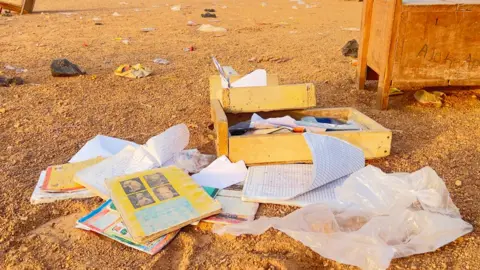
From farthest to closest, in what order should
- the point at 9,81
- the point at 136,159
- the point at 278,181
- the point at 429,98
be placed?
the point at 9,81 < the point at 429,98 < the point at 136,159 < the point at 278,181

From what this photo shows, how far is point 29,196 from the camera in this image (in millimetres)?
2137

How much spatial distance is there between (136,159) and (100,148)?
0.35 meters

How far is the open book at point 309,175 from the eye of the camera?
205cm

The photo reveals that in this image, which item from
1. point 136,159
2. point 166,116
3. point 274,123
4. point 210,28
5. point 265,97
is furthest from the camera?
point 210,28

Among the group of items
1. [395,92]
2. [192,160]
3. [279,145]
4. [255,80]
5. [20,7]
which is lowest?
[20,7]

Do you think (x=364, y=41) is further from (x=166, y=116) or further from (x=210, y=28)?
(x=210, y=28)

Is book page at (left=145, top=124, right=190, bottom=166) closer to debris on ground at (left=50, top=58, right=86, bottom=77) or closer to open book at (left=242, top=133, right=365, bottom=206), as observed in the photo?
open book at (left=242, top=133, right=365, bottom=206)

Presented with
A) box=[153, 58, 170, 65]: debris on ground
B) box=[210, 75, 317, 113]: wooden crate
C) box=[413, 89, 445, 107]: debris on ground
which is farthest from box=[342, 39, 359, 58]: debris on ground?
box=[210, 75, 317, 113]: wooden crate

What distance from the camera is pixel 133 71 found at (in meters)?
4.20

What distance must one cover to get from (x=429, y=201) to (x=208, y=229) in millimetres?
920

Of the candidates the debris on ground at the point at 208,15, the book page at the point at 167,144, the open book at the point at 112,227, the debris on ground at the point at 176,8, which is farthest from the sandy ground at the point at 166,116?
the debris on ground at the point at 176,8

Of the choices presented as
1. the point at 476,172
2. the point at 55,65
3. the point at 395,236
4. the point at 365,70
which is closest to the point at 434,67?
the point at 365,70

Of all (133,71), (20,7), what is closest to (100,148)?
(133,71)

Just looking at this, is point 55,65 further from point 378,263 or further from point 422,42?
→ point 378,263
